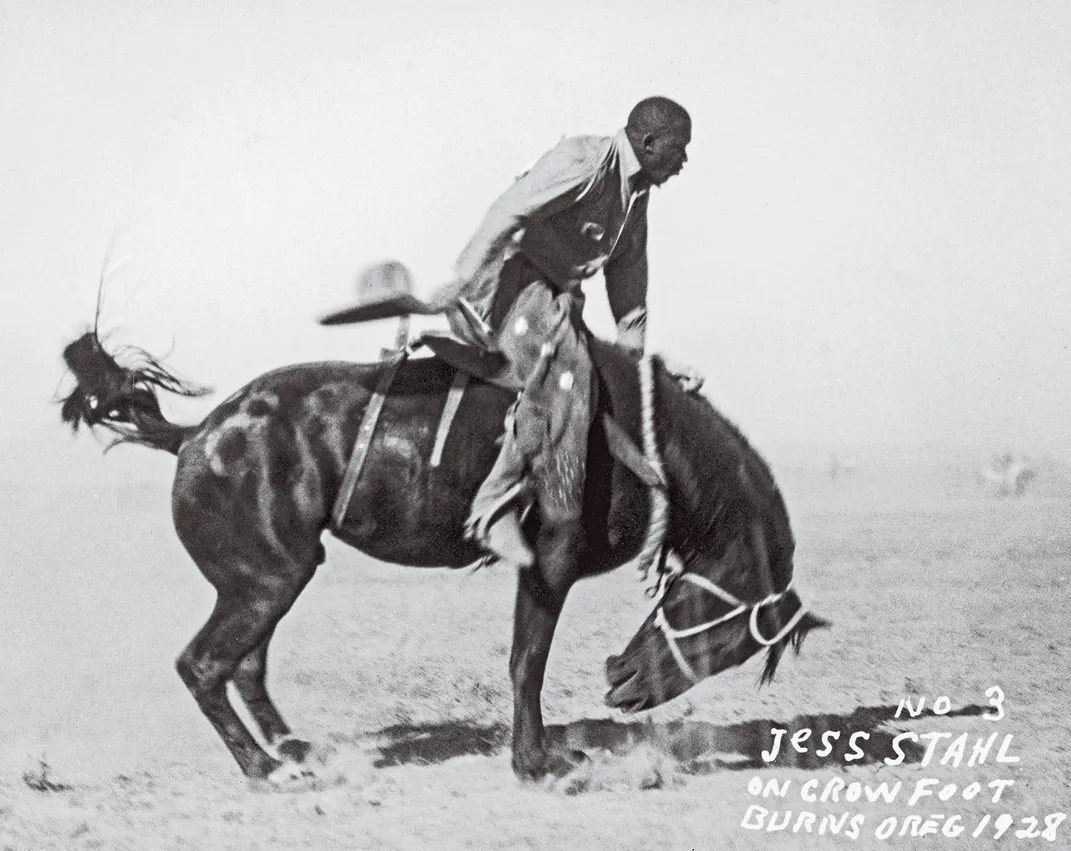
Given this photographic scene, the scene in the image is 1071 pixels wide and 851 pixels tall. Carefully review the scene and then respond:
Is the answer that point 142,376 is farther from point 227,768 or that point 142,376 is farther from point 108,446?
point 227,768

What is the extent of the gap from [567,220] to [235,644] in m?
2.15

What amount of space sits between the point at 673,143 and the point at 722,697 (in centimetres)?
276

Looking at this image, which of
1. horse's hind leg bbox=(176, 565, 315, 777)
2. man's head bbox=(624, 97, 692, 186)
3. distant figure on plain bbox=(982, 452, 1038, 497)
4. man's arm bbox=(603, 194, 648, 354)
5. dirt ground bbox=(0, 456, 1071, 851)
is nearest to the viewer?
dirt ground bbox=(0, 456, 1071, 851)

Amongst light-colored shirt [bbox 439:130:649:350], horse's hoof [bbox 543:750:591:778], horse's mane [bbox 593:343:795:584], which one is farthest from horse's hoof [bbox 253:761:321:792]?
light-colored shirt [bbox 439:130:649:350]

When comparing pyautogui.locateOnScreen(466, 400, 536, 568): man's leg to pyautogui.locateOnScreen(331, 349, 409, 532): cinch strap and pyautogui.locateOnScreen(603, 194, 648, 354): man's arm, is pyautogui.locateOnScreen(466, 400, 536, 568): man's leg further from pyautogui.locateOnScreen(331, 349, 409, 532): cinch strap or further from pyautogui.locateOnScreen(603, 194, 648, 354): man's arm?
pyautogui.locateOnScreen(603, 194, 648, 354): man's arm

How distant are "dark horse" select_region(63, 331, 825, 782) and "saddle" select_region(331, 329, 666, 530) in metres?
0.03

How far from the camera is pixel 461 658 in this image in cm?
764

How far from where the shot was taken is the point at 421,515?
547 cm

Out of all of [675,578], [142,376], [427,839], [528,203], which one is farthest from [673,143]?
[427,839]

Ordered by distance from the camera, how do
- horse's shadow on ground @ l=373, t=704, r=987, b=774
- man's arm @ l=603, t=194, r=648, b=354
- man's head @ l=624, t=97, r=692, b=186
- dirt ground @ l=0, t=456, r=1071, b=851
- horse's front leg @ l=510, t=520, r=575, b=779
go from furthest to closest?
man's arm @ l=603, t=194, r=648, b=354 → horse's shadow on ground @ l=373, t=704, r=987, b=774 → man's head @ l=624, t=97, r=692, b=186 → horse's front leg @ l=510, t=520, r=575, b=779 → dirt ground @ l=0, t=456, r=1071, b=851

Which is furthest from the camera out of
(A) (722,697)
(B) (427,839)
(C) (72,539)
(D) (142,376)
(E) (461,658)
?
(C) (72,539)

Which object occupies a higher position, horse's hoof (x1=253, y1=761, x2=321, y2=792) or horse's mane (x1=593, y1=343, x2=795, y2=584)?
horse's mane (x1=593, y1=343, x2=795, y2=584)

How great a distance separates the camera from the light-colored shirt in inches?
215

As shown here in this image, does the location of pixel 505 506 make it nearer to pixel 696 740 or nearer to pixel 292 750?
pixel 292 750
